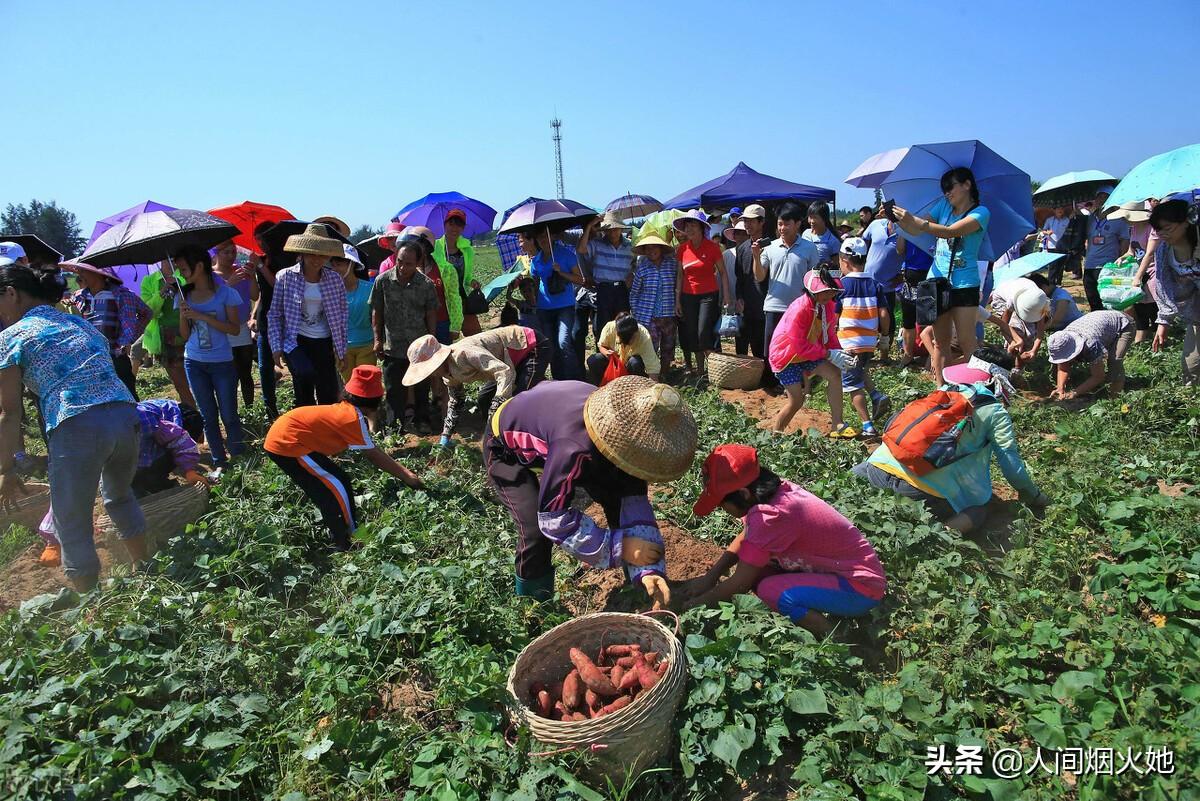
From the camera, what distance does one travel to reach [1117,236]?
953 centimetres

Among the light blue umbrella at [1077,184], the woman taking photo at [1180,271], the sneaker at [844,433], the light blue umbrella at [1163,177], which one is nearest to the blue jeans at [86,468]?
the sneaker at [844,433]

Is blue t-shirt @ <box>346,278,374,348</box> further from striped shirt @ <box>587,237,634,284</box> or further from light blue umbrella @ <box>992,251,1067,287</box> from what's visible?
light blue umbrella @ <box>992,251,1067,287</box>

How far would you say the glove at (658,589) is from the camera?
Answer: 3.07m

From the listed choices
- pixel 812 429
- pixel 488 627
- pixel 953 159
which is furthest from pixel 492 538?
pixel 953 159

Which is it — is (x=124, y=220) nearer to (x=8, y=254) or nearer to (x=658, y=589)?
(x=8, y=254)

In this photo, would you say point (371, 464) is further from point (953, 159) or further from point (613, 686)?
point (953, 159)

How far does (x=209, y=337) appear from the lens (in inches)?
237

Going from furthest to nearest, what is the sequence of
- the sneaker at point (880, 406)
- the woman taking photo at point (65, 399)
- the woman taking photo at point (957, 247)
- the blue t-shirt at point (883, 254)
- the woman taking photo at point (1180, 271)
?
the blue t-shirt at point (883, 254), the sneaker at point (880, 406), the woman taking photo at point (957, 247), the woman taking photo at point (1180, 271), the woman taking photo at point (65, 399)

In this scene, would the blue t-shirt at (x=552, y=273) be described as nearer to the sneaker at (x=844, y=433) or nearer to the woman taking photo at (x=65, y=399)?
the sneaker at (x=844, y=433)

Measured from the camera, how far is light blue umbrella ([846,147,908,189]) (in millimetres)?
13187

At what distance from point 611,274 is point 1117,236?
21.7 feet

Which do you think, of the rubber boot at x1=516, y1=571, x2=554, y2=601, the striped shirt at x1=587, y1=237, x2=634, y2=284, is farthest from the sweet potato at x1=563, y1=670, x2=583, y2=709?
the striped shirt at x1=587, y1=237, x2=634, y2=284

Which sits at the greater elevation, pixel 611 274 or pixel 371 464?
pixel 611 274

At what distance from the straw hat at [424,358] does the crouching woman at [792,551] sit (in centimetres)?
237
